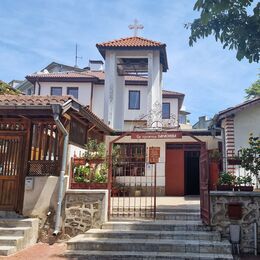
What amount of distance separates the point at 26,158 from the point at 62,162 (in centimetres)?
113

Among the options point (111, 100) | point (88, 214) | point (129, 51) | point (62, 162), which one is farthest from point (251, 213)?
point (129, 51)

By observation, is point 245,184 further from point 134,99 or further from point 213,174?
point 134,99

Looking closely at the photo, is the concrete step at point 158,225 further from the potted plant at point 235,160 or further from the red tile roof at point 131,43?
the red tile roof at point 131,43

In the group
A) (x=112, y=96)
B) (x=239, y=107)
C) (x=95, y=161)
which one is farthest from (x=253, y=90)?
(x=95, y=161)

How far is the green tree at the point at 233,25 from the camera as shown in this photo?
17.5 feet

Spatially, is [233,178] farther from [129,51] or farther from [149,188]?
[129,51]

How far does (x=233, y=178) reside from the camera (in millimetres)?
9133

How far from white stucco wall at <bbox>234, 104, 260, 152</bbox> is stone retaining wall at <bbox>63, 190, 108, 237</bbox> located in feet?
23.2

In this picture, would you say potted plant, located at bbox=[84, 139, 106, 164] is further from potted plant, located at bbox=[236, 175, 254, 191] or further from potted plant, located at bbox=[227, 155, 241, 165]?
potted plant, located at bbox=[236, 175, 254, 191]

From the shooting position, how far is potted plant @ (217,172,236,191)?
9.05 m

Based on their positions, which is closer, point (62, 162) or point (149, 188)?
point (62, 162)

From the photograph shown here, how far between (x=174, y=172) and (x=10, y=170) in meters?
9.32

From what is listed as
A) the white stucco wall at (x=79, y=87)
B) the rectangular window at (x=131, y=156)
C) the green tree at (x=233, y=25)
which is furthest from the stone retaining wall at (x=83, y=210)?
the white stucco wall at (x=79, y=87)

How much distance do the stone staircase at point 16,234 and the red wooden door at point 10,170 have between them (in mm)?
637
